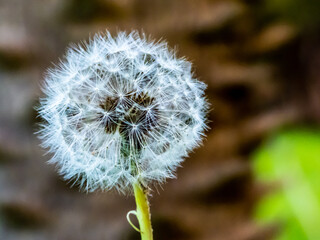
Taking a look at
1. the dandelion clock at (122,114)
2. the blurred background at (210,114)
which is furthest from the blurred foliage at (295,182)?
the dandelion clock at (122,114)

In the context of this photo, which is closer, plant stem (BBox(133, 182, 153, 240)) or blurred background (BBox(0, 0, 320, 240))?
plant stem (BBox(133, 182, 153, 240))

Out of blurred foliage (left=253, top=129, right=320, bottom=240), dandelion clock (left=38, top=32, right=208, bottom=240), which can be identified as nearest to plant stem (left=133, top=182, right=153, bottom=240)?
dandelion clock (left=38, top=32, right=208, bottom=240)

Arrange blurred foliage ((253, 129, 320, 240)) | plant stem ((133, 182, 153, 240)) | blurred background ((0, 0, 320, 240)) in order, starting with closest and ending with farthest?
plant stem ((133, 182, 153, 240)), blurred foliage ((253, 129, 320, 240)), blurred background ((0, 0, 320, 240))

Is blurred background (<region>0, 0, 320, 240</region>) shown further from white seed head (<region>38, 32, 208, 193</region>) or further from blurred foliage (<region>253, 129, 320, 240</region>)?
white seed head (<region>38, 32, 208, 193</region>)

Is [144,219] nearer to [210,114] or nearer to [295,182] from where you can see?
[295,182]

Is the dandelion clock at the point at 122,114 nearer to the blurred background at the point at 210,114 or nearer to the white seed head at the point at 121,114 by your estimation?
the white seed head at the point at 121,114

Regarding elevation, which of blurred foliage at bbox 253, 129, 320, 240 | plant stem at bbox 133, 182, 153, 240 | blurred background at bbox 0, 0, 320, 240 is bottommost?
plant stem at bbox 133, 182, 153, 240
